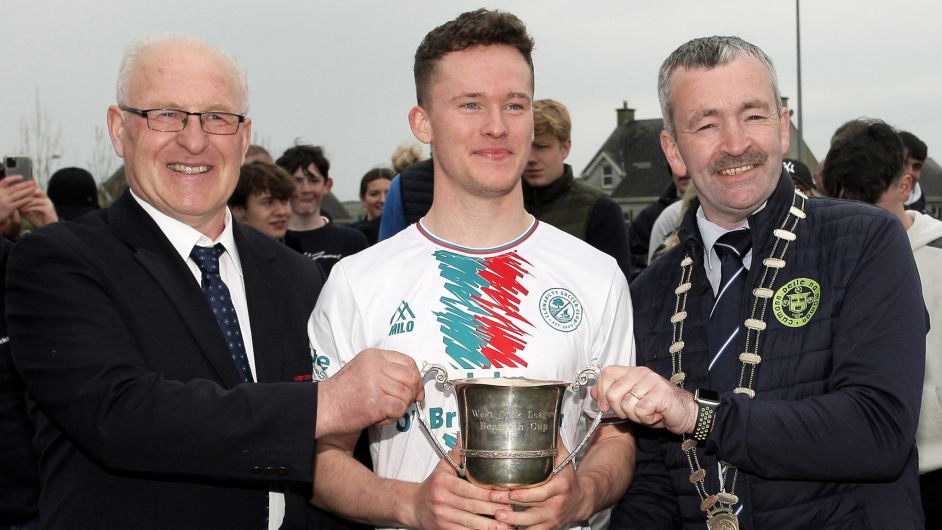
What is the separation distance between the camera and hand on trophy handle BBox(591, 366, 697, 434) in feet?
10.7

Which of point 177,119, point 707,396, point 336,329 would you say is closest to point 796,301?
point 707,396

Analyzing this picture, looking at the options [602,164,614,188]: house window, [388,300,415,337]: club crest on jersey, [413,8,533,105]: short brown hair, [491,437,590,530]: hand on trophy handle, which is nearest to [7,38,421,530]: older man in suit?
[388,300,415,337]: club crest on jersey

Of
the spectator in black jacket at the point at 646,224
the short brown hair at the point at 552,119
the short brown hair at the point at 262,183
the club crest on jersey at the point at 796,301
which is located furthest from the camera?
the spectator in black jacket at the point at 646,224

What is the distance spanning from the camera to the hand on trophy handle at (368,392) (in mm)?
3170

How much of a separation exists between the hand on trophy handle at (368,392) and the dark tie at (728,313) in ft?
3.59

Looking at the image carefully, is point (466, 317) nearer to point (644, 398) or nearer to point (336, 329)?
point (336, 329)

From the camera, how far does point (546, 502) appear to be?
3199mm

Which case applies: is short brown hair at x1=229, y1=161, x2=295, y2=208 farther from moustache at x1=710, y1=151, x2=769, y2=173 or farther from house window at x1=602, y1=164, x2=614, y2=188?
house window at x1=602, y1=164, x2=614, y2=188

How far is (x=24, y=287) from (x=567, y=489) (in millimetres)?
A: 1909

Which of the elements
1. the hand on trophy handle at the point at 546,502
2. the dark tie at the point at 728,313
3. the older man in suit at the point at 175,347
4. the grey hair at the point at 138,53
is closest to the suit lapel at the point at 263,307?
the older man in suit at the point at 175,347

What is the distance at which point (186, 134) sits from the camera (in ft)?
12.7

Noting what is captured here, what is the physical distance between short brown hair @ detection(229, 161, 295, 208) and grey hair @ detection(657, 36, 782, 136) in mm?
4643

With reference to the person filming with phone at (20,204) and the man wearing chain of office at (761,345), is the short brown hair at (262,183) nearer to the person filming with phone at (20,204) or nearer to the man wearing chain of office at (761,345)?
the person filming with phone at (20,204)

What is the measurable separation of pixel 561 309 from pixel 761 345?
26.9 inches
